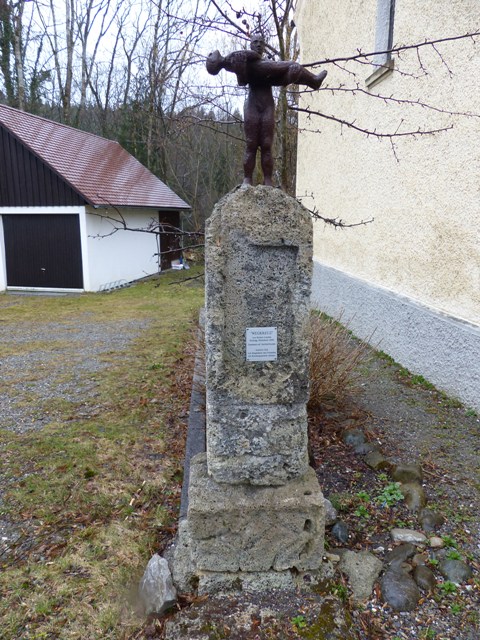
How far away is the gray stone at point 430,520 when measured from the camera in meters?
2.78

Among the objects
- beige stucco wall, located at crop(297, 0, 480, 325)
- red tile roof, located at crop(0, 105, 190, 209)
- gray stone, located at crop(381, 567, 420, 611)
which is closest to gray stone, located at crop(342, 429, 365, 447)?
gray stone, located at crop(381, 567, 420, 611)

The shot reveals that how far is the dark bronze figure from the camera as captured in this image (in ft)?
7.05

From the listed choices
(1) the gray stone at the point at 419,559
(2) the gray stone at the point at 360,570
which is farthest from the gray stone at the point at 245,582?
(1) the gray stone at the point at 419,559

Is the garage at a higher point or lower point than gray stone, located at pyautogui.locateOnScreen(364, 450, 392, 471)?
higher

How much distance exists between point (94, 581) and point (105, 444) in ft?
5.52

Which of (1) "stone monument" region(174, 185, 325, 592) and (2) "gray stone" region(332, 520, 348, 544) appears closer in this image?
(1) "stone monument" region(174, 185, 325, 592)

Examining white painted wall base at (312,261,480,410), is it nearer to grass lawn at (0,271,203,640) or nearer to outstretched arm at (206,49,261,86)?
grass lawn at (0,271,203,640)

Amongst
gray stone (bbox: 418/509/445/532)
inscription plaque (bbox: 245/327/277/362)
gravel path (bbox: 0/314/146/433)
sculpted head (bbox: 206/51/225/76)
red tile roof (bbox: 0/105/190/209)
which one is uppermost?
red tile roof (bbox: 0/105/190/209)

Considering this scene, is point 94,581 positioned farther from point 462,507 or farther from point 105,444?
point 462,507

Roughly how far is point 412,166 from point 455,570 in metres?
4.69

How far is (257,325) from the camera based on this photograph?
219 cm

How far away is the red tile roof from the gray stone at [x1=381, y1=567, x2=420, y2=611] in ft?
35.6

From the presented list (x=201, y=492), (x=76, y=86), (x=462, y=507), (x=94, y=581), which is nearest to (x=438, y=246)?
(x=462, y=507)

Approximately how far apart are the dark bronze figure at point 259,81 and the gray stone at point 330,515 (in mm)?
2023
